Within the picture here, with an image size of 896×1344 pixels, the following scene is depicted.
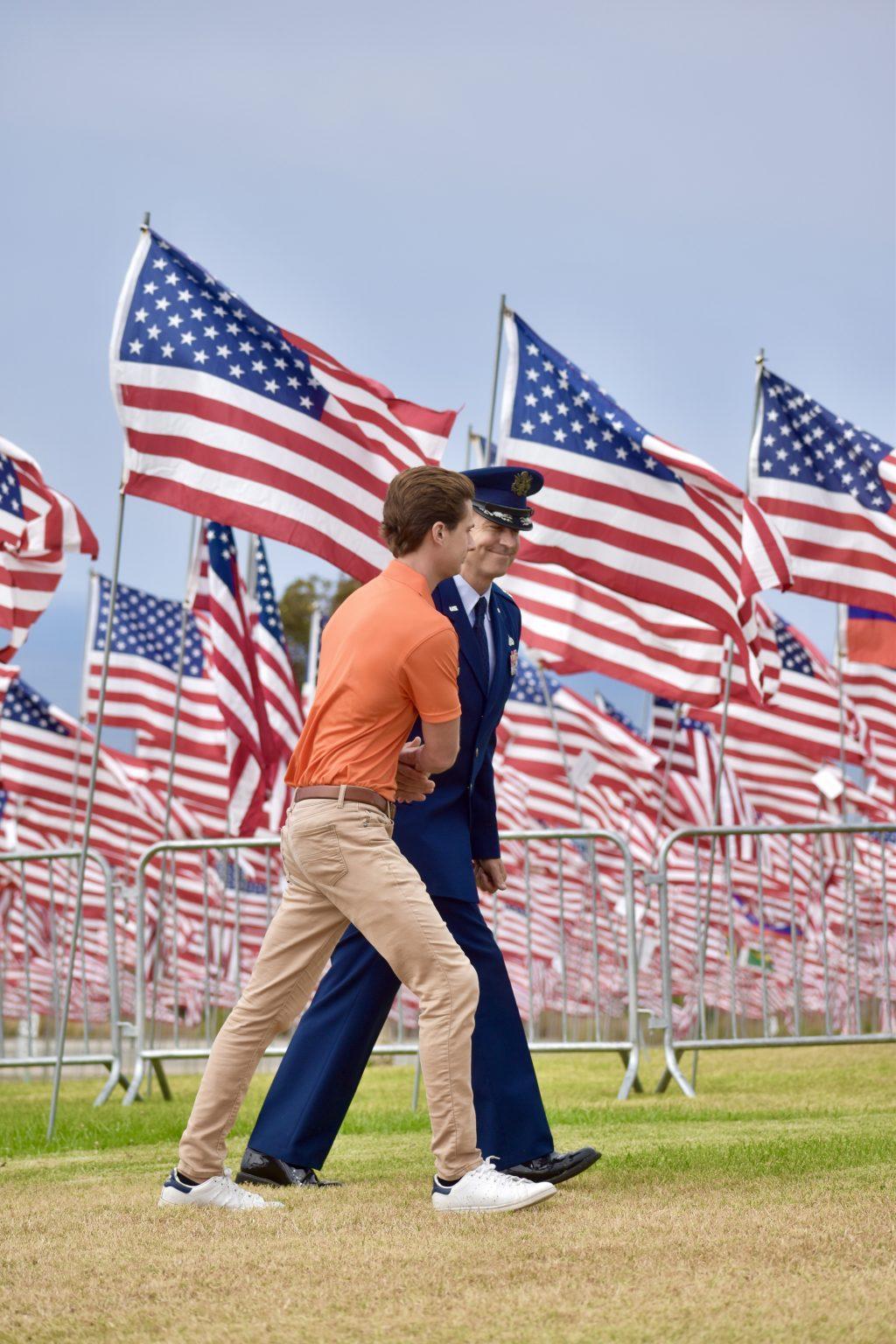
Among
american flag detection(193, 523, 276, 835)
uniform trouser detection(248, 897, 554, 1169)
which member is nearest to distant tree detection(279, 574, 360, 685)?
american flag detection(193, 523, 276, 835)

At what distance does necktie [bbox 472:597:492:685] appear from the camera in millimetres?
5266

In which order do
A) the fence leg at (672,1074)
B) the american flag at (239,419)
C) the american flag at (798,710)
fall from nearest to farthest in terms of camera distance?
the american flag at (239,419) → the fence leg at (672,1074) → the american flag at (798,710)

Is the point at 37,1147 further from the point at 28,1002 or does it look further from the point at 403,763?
the point at 28,1002

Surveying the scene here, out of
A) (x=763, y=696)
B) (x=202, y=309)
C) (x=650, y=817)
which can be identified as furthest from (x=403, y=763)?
(x=650, y=817)

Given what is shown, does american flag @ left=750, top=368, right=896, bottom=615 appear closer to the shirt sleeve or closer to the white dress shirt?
the white dress shirt

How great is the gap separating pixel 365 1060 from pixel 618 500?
5.37 metres

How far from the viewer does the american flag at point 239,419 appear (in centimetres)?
797

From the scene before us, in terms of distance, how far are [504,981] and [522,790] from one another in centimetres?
1853

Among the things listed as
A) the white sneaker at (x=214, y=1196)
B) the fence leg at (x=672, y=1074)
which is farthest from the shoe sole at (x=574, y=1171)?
the fence leg at (x=672, y=1074)

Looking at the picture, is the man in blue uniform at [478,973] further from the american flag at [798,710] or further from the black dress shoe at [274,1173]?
the american flag at [798,710]

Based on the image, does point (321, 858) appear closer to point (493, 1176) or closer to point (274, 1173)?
point (493, 1176)

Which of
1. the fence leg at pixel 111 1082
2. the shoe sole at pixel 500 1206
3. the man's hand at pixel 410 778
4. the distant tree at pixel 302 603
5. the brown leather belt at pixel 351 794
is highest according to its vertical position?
the distant tree at pixel 302 603

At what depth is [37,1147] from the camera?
673 centimetres

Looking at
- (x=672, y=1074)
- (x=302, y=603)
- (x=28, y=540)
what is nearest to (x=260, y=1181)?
(x=672, y=1074)
